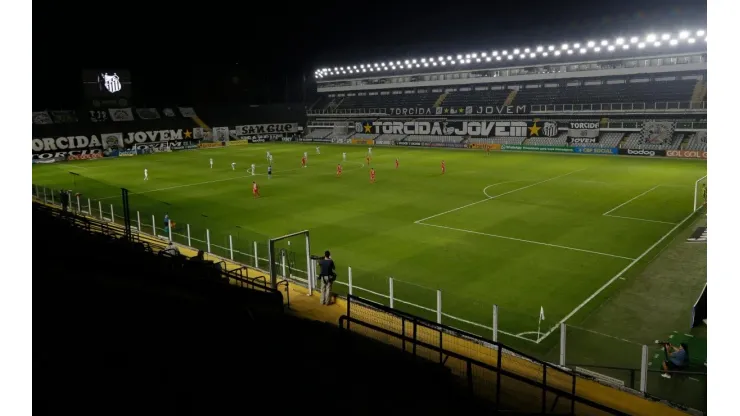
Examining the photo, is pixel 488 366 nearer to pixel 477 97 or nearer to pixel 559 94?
pixel 559 94

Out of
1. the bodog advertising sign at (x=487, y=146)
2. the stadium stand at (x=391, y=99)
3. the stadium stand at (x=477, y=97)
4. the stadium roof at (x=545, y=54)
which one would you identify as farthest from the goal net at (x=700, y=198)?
the stadium stand at (x=391, y=99)

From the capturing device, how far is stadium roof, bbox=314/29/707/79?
60.3m

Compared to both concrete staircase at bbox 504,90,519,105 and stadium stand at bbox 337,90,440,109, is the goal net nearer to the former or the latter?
concrete staircase at bbox 504,90,519,105

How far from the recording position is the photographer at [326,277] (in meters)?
14.6

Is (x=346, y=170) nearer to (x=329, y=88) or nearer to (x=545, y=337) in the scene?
(x=545, y=337)

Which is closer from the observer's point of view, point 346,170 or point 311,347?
point 311,347

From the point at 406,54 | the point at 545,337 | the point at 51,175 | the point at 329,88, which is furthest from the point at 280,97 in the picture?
the point at 545,337

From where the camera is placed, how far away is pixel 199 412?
600 centimetres

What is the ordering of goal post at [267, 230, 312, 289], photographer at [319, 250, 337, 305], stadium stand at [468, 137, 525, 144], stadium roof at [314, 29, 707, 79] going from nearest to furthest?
photographer at [319, 250, 337, 305] < goal post at [267, 230, 312, 289] < stadium roof at [314, 29, 707, 79] < stadium stand at [468, 137, 525, 144]

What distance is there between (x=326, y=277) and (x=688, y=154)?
49888 millimetres

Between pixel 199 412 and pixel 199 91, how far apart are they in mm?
84494

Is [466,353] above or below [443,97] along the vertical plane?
below

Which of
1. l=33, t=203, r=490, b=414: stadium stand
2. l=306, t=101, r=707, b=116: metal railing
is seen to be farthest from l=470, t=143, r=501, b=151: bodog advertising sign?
l=33, t=203, r=490, b=414: stadium stand

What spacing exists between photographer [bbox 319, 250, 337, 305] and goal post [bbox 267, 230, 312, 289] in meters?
0.98
